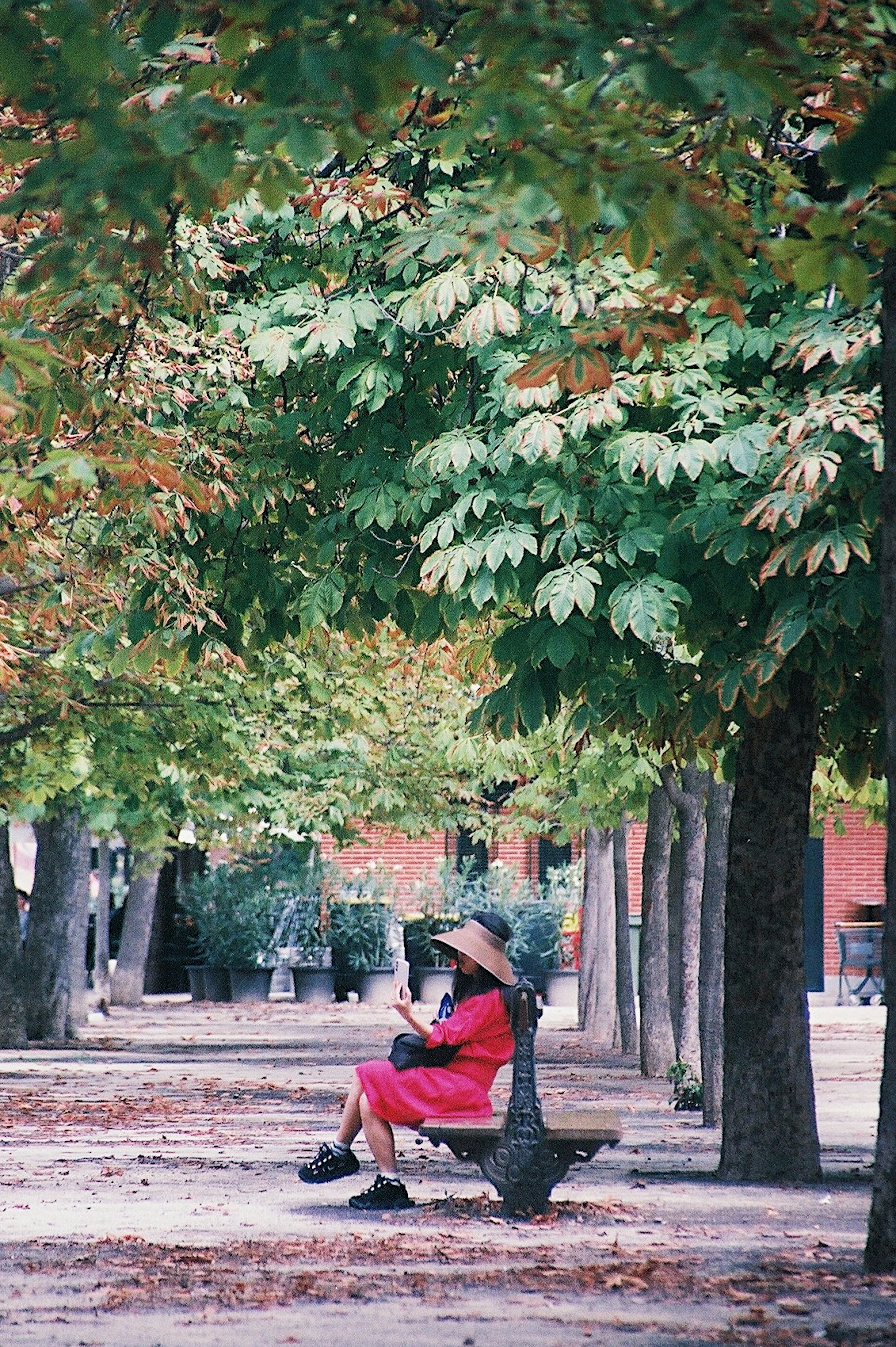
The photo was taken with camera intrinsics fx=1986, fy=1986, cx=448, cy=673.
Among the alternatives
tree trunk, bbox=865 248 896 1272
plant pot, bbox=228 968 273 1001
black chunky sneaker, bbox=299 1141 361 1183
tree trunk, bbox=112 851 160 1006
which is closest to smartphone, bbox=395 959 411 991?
black chunky sneaker, bbox=299 1141 361 1183

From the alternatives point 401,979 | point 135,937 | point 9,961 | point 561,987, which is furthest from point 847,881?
point 401,979

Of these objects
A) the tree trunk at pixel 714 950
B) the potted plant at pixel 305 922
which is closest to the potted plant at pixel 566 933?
the potted plant at pixel 305 922

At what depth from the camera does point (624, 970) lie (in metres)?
21.0

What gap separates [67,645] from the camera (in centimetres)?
1516

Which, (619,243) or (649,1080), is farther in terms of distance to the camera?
(649,1080)

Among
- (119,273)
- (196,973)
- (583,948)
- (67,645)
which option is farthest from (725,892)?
(196,973)

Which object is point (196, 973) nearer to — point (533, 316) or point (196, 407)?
point (196, 407)

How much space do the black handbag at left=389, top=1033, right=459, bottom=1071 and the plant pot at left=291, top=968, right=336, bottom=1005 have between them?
1008 inches

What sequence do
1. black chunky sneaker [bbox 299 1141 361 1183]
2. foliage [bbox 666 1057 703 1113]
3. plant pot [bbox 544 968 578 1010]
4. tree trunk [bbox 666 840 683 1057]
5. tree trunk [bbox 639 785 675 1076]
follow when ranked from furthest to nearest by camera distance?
plant pot [bbox 544 968 578 1010] < tree trunk [bbox 639 785 675 1076] < tree trunk [bbox 666 840 683 1057] < foliage [bbox 666 1057 703 1113] < black chunky sneaker [bbox 299 1141 361 1183]

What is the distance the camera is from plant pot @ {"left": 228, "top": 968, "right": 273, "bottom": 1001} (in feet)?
112

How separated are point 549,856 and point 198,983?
361 inches

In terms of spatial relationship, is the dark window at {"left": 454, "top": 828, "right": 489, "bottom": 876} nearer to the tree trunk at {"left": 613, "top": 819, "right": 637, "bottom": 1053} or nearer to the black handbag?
the tree trunk at {"left": 613, "top": 819, "right": 637, "bottom": 1053}

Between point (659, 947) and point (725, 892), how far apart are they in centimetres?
701

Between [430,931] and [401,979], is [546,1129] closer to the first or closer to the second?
[401,979]
